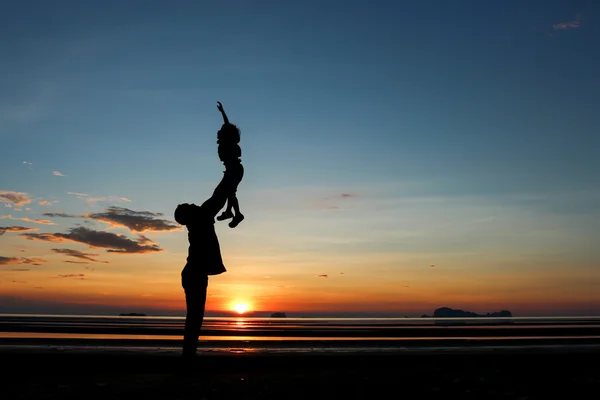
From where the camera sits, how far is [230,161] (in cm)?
Result: 1093

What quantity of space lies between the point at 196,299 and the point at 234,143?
3.32m

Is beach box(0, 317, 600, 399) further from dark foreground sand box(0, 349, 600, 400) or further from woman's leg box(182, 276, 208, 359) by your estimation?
woman's leg box(182, 276, 208, 359)

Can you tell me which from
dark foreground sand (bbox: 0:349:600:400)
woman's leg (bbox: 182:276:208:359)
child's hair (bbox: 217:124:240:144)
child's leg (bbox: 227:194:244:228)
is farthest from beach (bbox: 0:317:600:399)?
child's hair (bbox: 217:124:240:144)

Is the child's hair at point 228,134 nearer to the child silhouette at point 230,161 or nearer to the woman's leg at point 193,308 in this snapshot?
the child silhouette at point 230,161

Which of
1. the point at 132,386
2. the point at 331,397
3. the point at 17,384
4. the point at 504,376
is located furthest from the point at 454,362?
the point at 17,384

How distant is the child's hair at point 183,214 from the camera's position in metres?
10.7

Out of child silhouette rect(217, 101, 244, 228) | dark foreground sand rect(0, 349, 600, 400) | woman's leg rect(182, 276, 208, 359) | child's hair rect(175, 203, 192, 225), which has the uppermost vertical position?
child silhouette rect(217, 101, 244, 228)

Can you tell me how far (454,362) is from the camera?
415 inches

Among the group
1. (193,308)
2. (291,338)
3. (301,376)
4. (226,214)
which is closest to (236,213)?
(226,214)

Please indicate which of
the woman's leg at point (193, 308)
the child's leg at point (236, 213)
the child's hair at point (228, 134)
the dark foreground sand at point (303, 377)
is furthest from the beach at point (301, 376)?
the child's hair at point (228, 134)

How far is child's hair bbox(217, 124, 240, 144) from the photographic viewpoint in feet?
36.2

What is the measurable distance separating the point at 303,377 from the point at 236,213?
13.2ft

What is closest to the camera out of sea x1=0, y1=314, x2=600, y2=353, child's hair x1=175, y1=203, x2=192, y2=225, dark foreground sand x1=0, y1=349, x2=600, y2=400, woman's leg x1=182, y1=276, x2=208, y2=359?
dark foreground sand x1=0, y1=349, x2=600, y2=400

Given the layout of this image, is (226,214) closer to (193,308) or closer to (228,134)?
(228,134)
